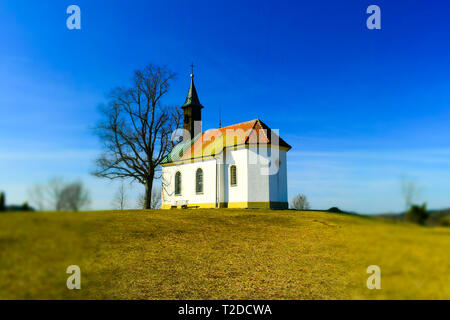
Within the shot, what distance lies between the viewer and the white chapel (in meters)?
27.6

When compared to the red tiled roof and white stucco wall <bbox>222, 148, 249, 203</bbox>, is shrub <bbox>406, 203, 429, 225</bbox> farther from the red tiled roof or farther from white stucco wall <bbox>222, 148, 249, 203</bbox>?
the red tiled roof

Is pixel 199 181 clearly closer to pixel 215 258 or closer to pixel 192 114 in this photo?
pixel 192 114

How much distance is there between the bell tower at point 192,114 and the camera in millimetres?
38938

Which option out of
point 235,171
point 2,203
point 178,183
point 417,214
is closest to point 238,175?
point 235,171

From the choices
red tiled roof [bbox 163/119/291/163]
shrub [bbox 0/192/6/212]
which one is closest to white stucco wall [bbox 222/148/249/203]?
red tiled roof [bbox 163/119/291/163]

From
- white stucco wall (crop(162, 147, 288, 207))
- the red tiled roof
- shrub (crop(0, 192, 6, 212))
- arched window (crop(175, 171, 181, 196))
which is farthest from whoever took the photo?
arched window (crop(175, 171, 181, 196))

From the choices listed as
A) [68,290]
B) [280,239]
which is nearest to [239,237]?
[280,239]

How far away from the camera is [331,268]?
873cm

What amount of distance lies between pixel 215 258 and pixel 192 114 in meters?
30.5

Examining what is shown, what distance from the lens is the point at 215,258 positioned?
10172 mm

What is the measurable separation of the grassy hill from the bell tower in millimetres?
22953

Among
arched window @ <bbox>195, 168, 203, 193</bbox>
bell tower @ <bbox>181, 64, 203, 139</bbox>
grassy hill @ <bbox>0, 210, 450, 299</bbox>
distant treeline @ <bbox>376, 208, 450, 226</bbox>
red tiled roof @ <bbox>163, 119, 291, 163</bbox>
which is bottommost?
grassy hill @ <bbox>0, 210, 450, 299</bbox>

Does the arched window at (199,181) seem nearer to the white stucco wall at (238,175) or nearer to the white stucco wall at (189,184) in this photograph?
the white stucco wall at (189,184)
